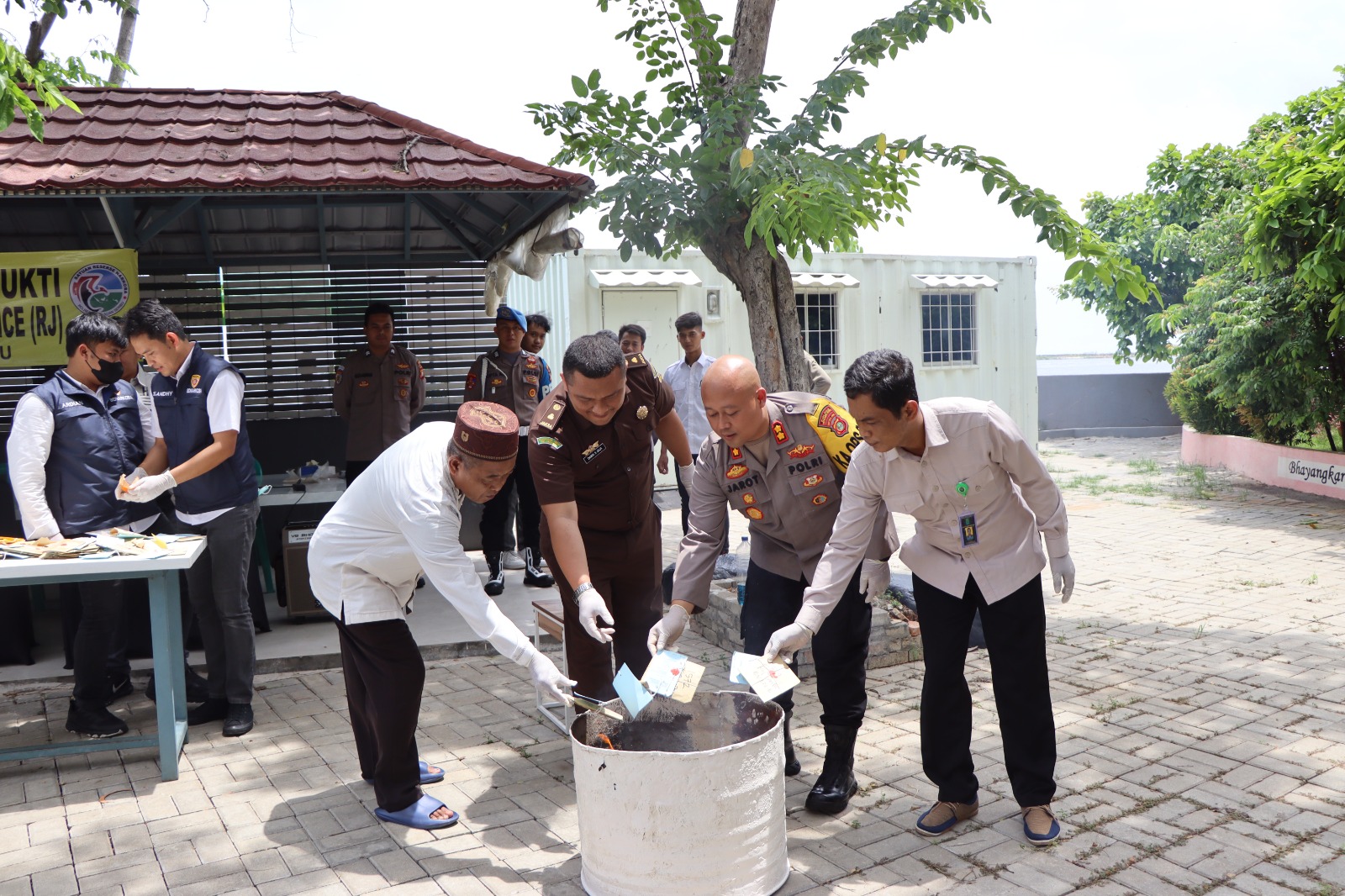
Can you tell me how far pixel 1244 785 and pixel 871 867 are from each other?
1.61m

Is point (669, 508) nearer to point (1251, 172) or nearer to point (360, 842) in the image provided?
point (1251, 172)

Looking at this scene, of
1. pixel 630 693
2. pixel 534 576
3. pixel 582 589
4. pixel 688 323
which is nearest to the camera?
pixel 630 693

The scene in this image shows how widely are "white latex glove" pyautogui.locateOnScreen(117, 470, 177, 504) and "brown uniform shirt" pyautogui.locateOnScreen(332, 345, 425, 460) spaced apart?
2.59 meters

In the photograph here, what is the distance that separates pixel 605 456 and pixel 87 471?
2574 mm

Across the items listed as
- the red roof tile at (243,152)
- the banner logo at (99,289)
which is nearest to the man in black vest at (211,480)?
the red roof tile at (243,152)

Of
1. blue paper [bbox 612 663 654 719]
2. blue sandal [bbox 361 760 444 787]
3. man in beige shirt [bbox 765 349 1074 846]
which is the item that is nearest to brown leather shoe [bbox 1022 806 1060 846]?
man in beige shirt [bbox 765 349 1074 846]

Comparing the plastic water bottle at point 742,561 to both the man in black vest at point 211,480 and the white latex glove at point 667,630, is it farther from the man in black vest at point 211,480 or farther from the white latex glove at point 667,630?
the man in black vest at point 211,480

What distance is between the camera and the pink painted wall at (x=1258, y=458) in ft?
36.5

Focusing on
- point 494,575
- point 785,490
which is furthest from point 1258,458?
point 785,490

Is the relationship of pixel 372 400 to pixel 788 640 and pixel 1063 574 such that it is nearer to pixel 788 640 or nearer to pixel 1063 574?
pixel 788 640

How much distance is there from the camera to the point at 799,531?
3742mm

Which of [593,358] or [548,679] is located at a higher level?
[593,358]

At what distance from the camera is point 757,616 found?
3902 mm

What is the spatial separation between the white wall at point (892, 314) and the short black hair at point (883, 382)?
985cm
